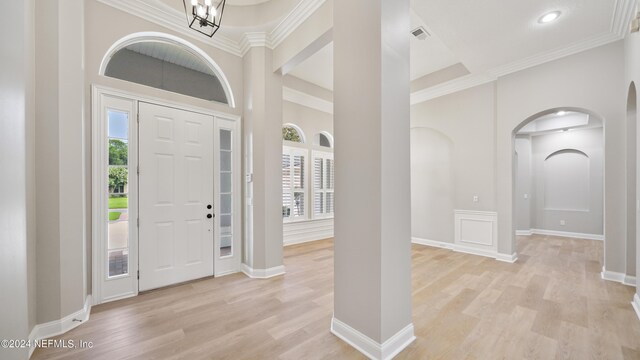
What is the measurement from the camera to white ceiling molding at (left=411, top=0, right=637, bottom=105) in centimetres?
298

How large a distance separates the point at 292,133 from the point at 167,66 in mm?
2851

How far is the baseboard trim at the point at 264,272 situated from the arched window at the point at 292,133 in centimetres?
308

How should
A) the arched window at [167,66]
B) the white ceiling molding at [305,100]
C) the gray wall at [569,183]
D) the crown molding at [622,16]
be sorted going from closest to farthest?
the crown molding at [622,16], the arched window at [167,66], the white ceiling molding at [305,100], the gray wall at [569,183]

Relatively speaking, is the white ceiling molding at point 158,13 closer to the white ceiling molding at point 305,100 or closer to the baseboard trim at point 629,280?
the white ceiling molding at point 305,100

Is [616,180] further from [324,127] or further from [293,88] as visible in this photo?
[293,88]

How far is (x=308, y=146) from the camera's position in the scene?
19.5 ft

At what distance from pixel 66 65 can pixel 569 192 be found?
34.4 feet

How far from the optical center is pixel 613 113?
3.44 m

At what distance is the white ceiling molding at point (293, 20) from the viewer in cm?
304

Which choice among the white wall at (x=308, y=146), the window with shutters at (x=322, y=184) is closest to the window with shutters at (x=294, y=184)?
the white wall at (x=308, y=146)

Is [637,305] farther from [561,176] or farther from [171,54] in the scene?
[171,54]

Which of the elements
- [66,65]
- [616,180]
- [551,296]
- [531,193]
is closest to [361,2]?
[66,65]

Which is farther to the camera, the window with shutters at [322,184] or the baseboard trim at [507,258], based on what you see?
the window with shutters at [322,184]

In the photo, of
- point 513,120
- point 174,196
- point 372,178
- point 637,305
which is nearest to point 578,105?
point 513,120
